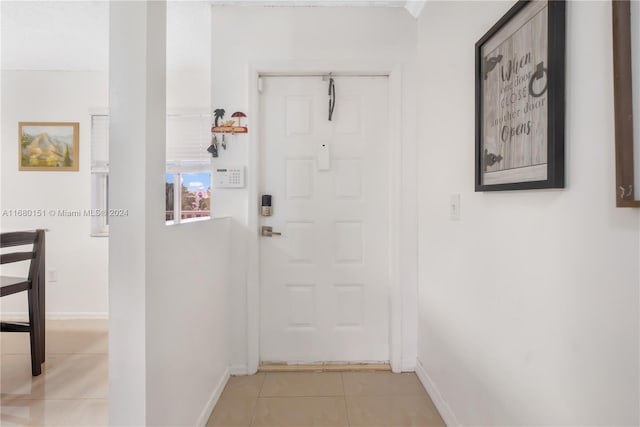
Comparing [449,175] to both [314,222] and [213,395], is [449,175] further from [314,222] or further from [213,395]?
[213,395]

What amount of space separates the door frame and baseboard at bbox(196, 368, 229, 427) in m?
0.18

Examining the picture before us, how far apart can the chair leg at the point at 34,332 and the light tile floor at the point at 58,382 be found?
7 centimetres

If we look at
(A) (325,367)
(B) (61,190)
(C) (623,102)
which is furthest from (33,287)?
(C) (623,102)

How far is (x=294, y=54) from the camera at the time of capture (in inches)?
87.9

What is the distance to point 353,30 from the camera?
7.32ft

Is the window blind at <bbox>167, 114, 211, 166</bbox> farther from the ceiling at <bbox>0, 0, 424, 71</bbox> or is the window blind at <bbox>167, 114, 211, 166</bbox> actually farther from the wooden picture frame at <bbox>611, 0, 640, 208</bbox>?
the wooden picture frame at <bbox>611, 0, 640, 208</bbox>

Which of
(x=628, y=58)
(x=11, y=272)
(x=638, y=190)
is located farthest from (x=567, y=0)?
(x=11, y=272)

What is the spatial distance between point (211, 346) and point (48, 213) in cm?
266

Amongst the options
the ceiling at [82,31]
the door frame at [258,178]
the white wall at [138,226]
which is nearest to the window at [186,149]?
the ceiling at [82,31]

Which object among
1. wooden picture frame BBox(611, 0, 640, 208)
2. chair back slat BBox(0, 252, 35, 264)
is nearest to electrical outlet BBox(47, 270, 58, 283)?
A: chair back slat BBox(0, 252, 35, 264)

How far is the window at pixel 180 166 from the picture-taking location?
327cm

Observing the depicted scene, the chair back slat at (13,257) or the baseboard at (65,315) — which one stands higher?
the chair back slat at (13,257)

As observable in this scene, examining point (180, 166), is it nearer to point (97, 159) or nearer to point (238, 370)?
point (97, 159)

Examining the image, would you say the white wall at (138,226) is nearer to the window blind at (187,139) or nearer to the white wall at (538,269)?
the white wall at (538,269)
